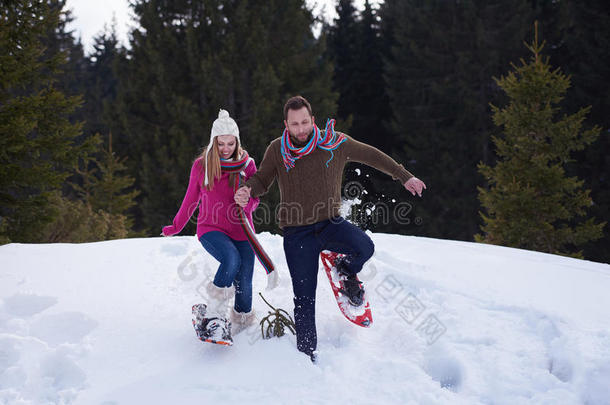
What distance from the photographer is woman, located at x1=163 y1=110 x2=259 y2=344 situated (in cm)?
380

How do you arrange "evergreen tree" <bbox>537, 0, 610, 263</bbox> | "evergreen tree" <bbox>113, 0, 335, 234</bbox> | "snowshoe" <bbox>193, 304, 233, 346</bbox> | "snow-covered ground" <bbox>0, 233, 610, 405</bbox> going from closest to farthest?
"snow-covered ground" <bbox>0, 233, 610, 405</bbox> → "snowshoe" <bbox>193, 304, 233, 346</bbox> → "evergreen tree" <bbox>537, 0, 610, 263</bbox> → "evergreen tree" <bbox>113, 0, 335, 234</bbox>

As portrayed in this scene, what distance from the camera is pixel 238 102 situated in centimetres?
1636

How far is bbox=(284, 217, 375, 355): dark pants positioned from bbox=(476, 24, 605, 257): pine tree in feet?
26.3

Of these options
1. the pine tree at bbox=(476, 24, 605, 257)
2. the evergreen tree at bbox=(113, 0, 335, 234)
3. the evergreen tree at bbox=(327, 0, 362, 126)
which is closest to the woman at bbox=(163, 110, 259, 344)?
the pine tree at bbox=(476, 24, 605, 257)

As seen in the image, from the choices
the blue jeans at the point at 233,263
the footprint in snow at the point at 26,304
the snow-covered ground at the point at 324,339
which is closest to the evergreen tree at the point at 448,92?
the snow-covered ground at the point at 324,339

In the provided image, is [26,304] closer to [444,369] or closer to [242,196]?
[242,196]

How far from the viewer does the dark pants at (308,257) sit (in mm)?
3711

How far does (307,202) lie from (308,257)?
0.44 m

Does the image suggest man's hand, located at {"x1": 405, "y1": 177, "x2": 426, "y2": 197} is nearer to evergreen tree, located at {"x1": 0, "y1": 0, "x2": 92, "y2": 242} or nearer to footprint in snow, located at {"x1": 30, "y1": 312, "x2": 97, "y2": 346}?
footprint in snow, located at {"x1": 30, "y1": 312, "x2": 97, "y2": 346}

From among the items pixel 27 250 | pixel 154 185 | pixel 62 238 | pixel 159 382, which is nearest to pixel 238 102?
pixel 154 185

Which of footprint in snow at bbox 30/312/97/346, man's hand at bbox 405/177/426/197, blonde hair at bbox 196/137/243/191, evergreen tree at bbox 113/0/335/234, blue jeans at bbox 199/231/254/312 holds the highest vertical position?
evergreen tree at bbox 113/0/335/234

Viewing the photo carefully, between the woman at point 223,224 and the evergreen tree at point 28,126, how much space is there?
5293 mm

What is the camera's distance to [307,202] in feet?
12.2

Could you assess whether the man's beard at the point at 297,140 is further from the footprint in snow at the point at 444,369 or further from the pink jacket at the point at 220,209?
the footprint in snow at the point at 444,369
